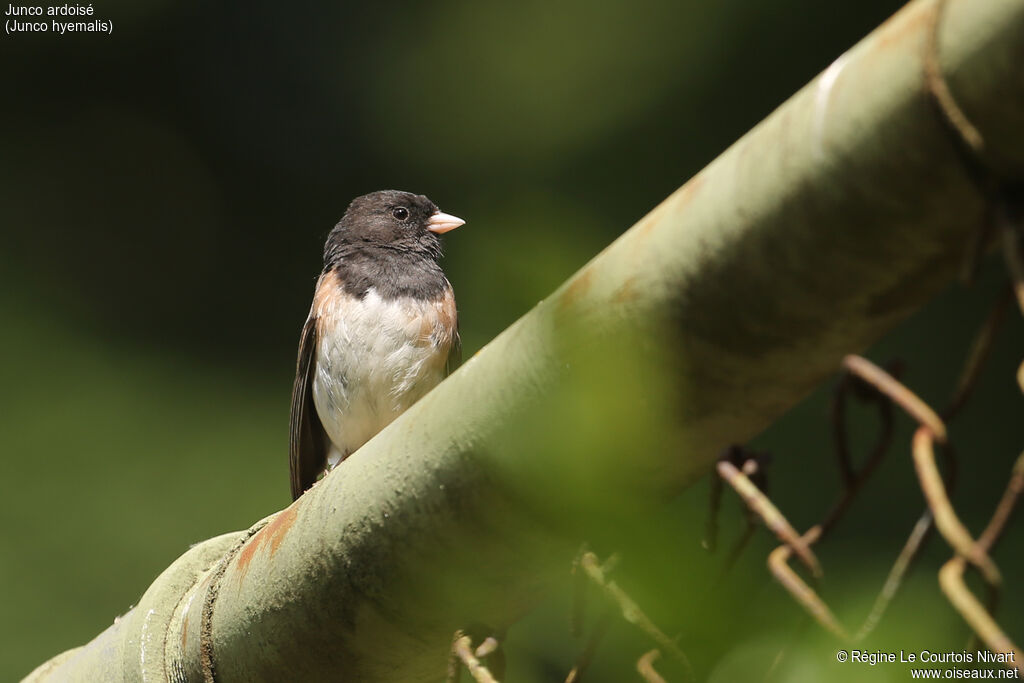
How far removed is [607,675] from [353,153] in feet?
13.9

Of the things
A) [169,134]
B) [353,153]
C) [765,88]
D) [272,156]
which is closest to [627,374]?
[765,88]

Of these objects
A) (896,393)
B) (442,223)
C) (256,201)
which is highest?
(256,201)

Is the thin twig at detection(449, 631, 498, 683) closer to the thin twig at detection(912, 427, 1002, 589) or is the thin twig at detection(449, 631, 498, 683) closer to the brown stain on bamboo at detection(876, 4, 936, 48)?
the thin twig at detection(912, 427, 1002, 589)

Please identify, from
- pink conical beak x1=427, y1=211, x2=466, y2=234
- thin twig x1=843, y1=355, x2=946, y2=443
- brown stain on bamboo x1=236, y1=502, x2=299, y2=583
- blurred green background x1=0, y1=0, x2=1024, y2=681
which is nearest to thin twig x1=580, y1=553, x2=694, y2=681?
thin twig x1=843, y1=355, x2=946, y2=443

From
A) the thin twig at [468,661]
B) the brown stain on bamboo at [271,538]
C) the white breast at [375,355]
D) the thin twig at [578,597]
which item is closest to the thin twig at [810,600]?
the thin twig at [578,597]

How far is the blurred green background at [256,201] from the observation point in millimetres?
3152

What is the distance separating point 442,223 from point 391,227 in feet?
0.48

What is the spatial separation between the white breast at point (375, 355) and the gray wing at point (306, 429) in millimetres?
74

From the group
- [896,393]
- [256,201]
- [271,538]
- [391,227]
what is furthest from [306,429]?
[896,393]

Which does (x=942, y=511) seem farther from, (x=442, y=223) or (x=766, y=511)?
(x=442, y=223)

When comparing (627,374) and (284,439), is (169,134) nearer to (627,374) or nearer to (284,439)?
(284,439)

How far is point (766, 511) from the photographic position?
65 centimetres

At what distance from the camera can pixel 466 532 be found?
0.88 m

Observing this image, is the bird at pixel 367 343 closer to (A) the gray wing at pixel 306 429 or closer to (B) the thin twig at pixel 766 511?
(A) the gray wing at pixel 306 429
